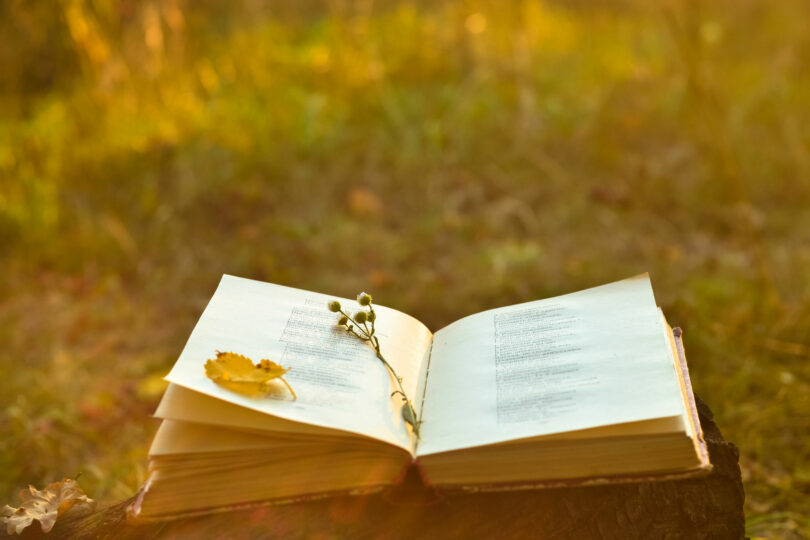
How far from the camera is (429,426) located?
1.02m

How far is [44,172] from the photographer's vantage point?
324cm

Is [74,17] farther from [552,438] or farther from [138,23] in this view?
[552,438]

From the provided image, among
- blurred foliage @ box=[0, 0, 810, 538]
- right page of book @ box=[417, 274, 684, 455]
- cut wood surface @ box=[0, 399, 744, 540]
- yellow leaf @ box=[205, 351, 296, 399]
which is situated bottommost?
blurred foliage @ box=[0, 0, 810, 538]

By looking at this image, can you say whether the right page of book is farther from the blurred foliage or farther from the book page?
the blurred foliage

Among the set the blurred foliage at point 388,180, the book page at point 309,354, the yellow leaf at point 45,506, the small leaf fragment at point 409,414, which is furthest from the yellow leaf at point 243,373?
the blurred foliage at point 388,180

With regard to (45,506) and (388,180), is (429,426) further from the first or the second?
(388,180)

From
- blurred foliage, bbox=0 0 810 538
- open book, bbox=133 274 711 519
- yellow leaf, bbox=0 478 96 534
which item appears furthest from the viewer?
blurred foliage, bbox=0 0 810 538

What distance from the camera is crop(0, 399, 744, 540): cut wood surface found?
1.03 meters

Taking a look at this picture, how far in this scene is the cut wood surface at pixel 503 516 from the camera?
1034mm

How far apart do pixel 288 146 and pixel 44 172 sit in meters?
1.03

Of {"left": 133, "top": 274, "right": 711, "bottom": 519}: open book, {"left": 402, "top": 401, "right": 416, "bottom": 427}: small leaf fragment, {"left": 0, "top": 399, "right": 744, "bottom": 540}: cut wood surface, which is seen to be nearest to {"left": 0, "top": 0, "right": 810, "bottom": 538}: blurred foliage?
{"left": 0, "top": 399, "right": 744, "bottom": 540}: cut wood surface

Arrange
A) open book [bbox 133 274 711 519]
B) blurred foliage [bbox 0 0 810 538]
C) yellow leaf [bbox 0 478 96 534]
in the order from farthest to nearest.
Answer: blurred foliage [bbox 0 0 810 538], yellow leaf [bbox 0 478 96 534], open book [bbox 133 274 711 519]

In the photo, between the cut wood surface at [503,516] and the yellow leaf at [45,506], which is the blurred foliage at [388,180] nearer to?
the yellow leaf at [45,506]

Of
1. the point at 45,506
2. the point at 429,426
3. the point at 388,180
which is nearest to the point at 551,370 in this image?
the point at 429,426
